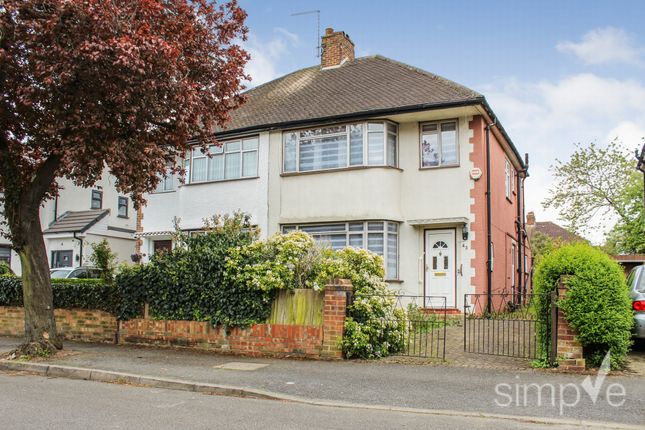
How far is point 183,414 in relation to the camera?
653cm

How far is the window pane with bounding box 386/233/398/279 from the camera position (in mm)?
16797

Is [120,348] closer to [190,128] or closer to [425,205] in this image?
[190,128]

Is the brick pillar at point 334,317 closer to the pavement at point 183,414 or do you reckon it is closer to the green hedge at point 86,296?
the pavement at point 183,414

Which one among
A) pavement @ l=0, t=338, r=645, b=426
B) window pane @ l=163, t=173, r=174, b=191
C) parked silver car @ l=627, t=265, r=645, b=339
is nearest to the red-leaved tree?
pavement @ l=0, t=338, r=645, b=426

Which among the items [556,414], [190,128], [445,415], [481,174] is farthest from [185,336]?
[481,174]

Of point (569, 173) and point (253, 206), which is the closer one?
point (253, 206)

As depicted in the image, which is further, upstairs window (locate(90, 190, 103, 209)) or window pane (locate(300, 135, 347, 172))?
upstairs window (locate(90, 190, 103, 209))

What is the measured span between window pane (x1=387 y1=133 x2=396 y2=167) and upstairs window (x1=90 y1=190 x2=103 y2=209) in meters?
21.4

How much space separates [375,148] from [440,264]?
3.70 m

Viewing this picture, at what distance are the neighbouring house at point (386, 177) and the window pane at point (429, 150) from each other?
3 cm

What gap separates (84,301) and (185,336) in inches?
115

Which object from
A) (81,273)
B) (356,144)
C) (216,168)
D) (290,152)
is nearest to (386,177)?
(356,144)

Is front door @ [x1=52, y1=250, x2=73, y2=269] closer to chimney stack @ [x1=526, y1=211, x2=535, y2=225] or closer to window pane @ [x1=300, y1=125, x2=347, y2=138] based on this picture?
window pane @ [x1=300, y1=125, x2=347, y2=138]

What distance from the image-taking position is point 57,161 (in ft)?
35.1
